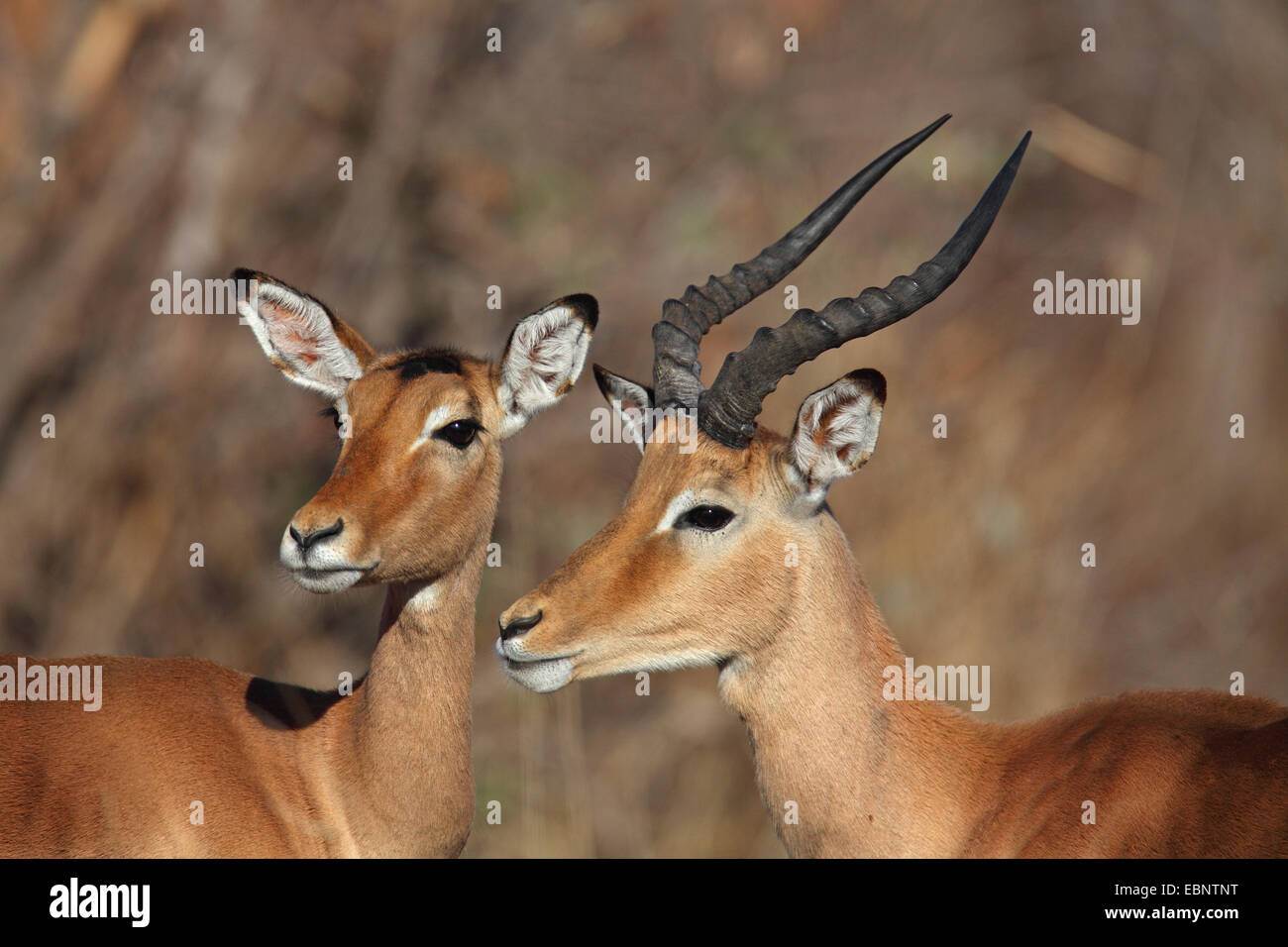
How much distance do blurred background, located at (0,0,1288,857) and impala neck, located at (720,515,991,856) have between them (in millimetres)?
4608

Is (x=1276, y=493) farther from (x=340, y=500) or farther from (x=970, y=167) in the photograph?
(x=340, y=500)

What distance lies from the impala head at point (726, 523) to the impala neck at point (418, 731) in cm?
67

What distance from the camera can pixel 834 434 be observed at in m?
5.53

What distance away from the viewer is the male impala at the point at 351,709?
18.2ft

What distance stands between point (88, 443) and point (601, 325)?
14.1 ft

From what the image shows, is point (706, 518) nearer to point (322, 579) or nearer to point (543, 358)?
point (543, 358)

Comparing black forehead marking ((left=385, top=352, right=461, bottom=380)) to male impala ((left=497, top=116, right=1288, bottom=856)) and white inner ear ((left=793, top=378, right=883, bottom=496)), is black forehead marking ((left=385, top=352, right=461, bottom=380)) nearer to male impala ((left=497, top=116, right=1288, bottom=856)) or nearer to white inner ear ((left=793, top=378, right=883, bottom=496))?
male impala ((left=497, top=116, right=1288, bottom=856))

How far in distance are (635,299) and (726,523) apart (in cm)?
765

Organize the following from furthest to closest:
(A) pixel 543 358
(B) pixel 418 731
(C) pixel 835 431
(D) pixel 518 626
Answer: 1. (A) pixel 543 358
2. (B) pixel 418 731
3. (C) pixel 835 431
4. (D) pixel 518 626

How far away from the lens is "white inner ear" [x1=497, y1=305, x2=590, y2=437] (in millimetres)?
6336

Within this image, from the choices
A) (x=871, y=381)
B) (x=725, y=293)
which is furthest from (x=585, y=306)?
(x=871, y=381)

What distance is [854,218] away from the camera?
14117mm

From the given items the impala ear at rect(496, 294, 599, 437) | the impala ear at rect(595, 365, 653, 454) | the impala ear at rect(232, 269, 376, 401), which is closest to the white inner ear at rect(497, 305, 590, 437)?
the impala ear at rect(496, 294, 599, 437)

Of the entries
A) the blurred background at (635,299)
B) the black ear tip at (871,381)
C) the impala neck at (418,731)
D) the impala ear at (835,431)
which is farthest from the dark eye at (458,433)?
the blurred background at (635,299)
